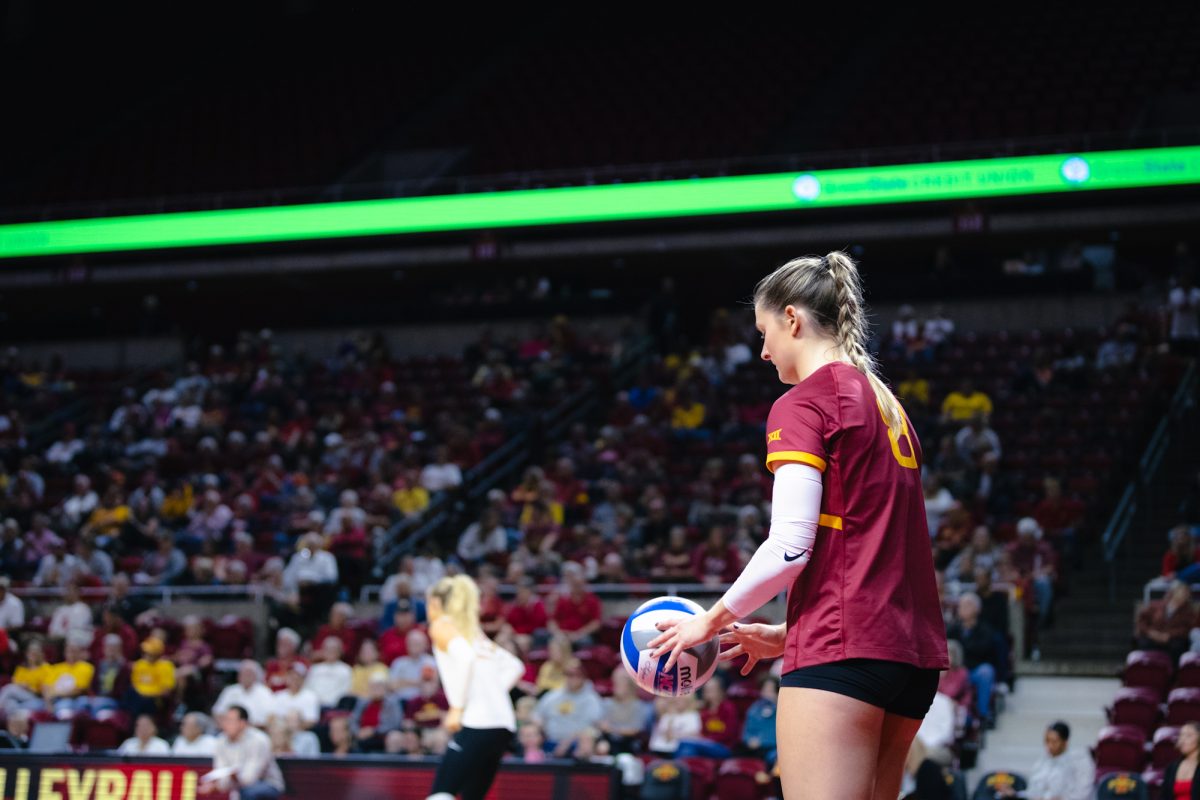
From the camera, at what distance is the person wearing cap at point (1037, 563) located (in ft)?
44.8

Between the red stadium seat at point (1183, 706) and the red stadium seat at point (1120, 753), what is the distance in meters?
0.31

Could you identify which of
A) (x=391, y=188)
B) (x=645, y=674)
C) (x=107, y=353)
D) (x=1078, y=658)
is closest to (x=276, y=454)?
(x=391, y=188)

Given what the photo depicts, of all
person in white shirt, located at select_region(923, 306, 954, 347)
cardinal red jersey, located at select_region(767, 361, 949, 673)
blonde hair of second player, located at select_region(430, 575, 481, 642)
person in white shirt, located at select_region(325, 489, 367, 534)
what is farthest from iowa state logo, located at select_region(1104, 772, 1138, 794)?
person in white shirt, located at select_region(923, 306, 954, 347)

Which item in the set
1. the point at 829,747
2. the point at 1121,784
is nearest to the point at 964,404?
the point at 1121,784

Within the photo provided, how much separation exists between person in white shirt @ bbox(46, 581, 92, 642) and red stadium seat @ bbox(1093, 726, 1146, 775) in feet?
33.0

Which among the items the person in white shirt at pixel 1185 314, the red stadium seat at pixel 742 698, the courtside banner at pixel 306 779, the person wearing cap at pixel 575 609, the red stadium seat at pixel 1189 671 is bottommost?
the courtside banner at pixel 306 779

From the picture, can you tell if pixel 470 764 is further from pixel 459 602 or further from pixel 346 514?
pixel 346 514

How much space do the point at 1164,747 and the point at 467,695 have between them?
215 inches

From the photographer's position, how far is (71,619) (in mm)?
15195

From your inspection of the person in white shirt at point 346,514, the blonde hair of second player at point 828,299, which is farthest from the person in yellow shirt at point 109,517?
the blonde hair of second player at point 828,299

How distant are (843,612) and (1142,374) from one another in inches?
609

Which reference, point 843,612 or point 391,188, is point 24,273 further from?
point 843,612

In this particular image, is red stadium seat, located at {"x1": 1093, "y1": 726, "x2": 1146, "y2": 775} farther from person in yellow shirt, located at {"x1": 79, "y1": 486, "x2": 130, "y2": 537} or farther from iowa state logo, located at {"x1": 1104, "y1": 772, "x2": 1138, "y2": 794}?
person in yellow shirt, located at {"x1": 79, "y1": 486, "x2": 130, "y2": 537}

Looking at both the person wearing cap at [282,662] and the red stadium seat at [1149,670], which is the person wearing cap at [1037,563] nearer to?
the red stadium seat at [1149,670]
